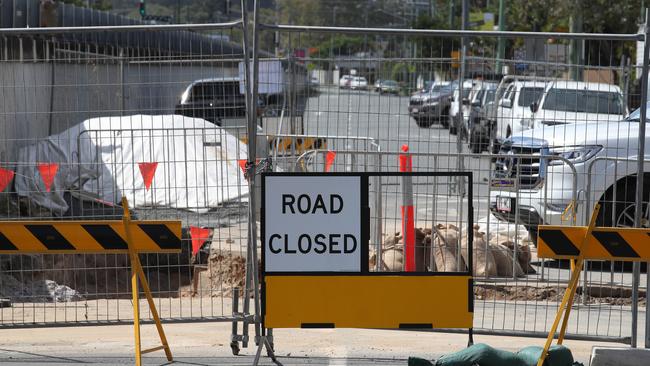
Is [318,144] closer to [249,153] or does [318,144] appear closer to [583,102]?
[583,102]

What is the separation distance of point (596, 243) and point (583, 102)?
118 inches

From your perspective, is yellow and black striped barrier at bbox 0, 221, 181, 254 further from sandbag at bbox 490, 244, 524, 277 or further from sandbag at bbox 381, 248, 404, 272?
sandbag at bbox 490, 244, 524, 277

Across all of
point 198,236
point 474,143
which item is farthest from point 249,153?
point 474,143

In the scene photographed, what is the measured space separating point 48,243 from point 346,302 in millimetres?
2134

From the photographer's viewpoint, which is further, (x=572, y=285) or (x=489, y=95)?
(x=489, y=95)

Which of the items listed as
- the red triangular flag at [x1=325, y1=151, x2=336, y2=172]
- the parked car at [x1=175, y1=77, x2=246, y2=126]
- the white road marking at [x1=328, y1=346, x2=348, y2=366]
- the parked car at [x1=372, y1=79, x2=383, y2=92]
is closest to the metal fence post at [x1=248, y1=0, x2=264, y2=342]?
the white road marking at [x1=328, y1=346, x2=348, y2=366]

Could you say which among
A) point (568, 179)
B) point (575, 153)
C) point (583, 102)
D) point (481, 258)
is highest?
point (583, 102)

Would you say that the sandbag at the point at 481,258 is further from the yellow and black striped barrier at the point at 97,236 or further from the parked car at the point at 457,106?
the yellow and black striped barrier at the point at 97,236

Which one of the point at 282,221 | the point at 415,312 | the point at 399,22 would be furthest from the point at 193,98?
the point at 399,22

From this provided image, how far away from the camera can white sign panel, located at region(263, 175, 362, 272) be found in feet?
21.3

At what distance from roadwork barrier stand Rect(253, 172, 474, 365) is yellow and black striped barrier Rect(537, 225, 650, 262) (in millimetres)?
535

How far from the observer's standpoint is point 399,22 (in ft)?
245

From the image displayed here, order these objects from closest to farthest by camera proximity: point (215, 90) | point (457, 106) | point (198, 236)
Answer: point (198, 236) < point (215, 90) < point (457, 106)

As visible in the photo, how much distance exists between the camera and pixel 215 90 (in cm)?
925
